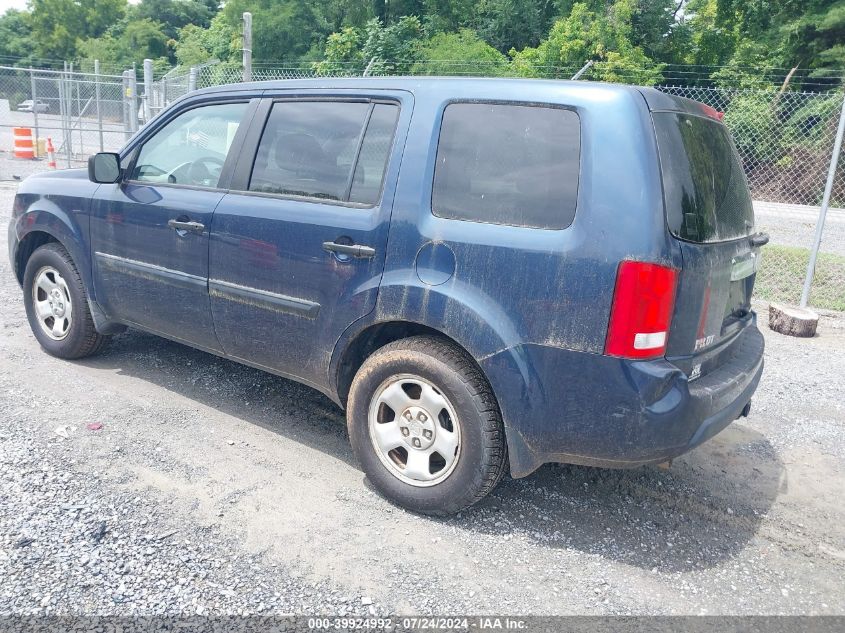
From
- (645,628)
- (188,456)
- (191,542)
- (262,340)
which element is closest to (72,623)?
(191,542)

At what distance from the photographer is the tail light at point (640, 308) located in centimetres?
281

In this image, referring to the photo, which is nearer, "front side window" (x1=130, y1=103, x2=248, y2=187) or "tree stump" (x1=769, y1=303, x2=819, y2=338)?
"front side window" (x1=130, y1=103, x2=248, y2=187)

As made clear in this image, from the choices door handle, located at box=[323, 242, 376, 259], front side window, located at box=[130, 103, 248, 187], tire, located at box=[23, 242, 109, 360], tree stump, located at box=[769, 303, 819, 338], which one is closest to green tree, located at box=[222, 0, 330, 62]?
tree stump, located at box=[769, 303, 819, 338]

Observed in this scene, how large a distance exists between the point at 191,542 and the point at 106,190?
258cm

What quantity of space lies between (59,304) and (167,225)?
139 cm

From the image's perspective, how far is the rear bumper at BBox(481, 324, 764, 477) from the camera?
113 inches

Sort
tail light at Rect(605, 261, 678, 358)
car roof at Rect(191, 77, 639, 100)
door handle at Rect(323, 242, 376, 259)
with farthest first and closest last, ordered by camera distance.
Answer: door handle at Rect(323, 242, 376, 259) < car roof at Rect(191, 77, 639, 100) < tail light at Rect(605, 261, 678, 358)

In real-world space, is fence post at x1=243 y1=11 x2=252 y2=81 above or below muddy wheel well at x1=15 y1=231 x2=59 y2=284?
above

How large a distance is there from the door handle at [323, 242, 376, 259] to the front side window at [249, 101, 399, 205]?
23cm

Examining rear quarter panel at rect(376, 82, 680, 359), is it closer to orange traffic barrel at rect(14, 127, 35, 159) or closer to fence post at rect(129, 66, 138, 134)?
fence post at rect(129, 66, 138, 134)

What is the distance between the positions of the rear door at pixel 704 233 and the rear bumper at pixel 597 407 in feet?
0.53

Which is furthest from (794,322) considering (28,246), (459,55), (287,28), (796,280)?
(287,28)

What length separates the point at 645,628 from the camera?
272 cm

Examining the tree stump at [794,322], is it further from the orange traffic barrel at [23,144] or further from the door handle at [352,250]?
the orange traffic barrel at [23,144]
